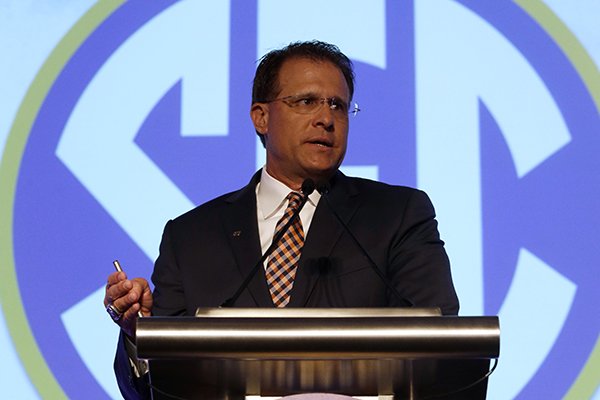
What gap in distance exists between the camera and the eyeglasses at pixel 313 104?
2.47m

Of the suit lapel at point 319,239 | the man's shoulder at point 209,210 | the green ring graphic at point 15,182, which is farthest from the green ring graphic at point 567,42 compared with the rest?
the green ring graphic at point 15,182

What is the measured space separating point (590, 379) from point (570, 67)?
3.29 feet

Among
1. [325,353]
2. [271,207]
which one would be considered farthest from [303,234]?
[325,353]

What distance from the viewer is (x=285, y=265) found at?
2258 millimetres

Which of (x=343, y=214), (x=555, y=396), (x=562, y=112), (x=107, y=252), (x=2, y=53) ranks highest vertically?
(x=2, y=53)

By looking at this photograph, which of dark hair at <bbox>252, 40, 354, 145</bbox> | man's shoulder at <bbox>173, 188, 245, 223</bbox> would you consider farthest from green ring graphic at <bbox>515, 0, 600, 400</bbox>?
man's shoulder at <bbox>173, 188, 245, 223</bbox>

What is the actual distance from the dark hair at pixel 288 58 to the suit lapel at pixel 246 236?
246 mm

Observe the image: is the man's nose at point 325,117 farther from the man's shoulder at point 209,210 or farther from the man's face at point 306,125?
the man's shoulder at point 209,210

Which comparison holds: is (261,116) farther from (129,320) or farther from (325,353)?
(325,353)

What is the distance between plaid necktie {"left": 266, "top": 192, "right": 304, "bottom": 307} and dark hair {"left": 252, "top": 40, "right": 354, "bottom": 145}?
42cm

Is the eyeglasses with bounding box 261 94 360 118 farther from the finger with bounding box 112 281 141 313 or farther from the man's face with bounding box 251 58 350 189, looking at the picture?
the finger with bounding box 112 281 141 313

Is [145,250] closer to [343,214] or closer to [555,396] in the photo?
[343,214]

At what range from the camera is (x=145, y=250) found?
315cm

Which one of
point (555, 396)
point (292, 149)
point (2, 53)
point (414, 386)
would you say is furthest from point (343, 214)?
point (2, 53)
